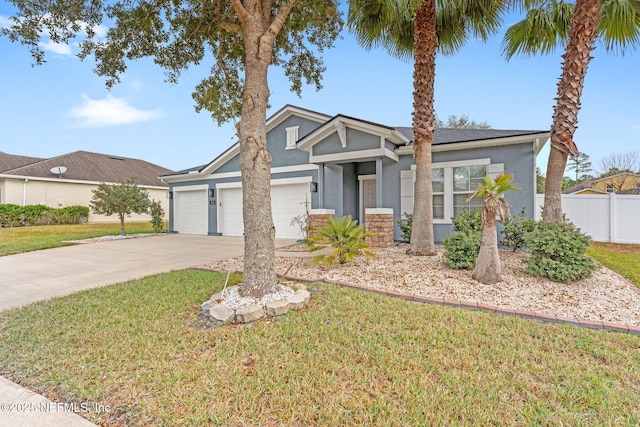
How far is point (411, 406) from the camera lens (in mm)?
2100

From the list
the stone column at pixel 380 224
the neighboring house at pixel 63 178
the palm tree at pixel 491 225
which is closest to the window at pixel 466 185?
the stone column at pixel 380 224

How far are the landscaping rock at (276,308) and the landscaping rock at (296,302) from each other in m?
0.09

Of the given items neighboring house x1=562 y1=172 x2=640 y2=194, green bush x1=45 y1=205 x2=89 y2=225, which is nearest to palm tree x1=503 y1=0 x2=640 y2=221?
neighboring house x1=562 y1=172 x2=640 y2=194

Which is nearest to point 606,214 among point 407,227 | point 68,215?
point 407,227

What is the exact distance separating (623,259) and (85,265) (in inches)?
528

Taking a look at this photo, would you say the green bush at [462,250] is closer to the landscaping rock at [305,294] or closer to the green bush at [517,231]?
the green bush at [517,231]

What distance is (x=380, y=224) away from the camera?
891 centimetres

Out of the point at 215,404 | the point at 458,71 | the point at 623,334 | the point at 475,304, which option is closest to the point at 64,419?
the point at 215,404

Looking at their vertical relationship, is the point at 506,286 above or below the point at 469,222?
below

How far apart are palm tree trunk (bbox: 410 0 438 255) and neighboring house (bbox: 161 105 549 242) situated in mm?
1398

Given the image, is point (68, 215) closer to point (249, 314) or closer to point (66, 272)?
point (66, 272)

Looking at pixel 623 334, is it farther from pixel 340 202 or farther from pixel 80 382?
pixel 340 202

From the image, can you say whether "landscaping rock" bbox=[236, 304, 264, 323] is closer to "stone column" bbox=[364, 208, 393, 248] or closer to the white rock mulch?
the white rock mulch

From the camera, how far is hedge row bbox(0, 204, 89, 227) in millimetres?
16766
